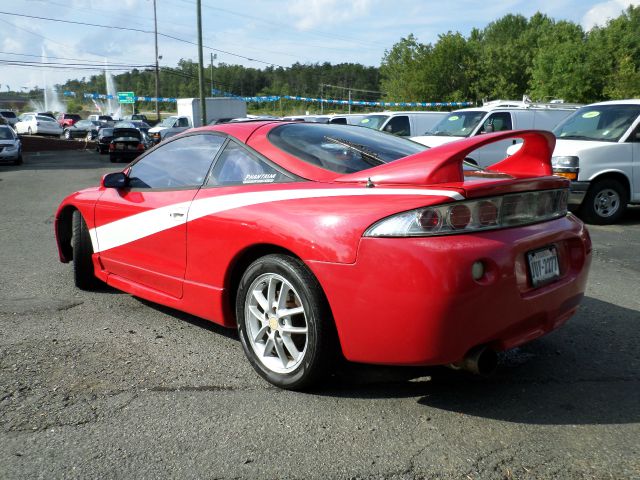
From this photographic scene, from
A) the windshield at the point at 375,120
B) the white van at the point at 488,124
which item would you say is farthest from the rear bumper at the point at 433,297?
the windshield at the point at 375,120

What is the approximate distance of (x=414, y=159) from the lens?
2977mm

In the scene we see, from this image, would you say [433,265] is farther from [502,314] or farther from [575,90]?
[575,90]

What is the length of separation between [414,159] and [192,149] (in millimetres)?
1832

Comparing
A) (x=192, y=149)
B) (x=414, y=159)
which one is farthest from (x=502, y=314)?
(x=192, y=149)

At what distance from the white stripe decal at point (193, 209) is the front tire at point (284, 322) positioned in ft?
1.14

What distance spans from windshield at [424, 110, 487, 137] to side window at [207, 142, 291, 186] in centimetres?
962

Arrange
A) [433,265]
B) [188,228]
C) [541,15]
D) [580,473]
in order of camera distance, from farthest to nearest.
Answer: [541,15] < [188,228] < [433,265] < [580,473]

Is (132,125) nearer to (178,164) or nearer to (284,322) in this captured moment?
(178,164)

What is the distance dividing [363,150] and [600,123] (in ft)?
24.4

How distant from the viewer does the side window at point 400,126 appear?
15938 millimetres

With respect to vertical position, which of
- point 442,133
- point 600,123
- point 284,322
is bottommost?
point 284,322

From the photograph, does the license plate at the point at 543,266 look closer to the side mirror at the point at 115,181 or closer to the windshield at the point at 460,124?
the side mirror at the point at 115,181

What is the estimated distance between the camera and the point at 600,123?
31.6 feet

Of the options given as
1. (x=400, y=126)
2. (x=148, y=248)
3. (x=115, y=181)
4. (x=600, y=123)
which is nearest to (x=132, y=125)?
(x=400, y=126)
